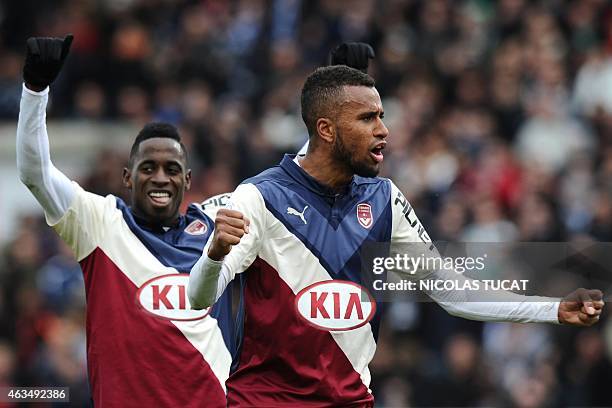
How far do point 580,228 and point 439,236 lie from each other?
4.32 ft

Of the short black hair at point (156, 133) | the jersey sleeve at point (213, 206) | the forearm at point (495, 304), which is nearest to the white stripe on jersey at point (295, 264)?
the forearm at point (495, 304)

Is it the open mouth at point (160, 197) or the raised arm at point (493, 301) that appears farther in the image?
the open mouth at point (160, 197)

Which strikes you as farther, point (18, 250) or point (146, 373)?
point (18, 250)

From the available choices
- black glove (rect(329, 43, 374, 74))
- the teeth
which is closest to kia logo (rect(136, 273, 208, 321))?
the teeth

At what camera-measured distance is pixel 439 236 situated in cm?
1152

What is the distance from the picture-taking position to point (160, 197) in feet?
23.6

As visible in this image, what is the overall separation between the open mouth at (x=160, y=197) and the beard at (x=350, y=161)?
1207 mm

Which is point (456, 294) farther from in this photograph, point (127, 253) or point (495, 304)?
point (127, 253)

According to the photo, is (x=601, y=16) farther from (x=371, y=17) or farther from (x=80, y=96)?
(x=80, y=96)

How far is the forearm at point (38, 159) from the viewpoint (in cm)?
642

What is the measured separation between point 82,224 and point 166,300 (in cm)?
56

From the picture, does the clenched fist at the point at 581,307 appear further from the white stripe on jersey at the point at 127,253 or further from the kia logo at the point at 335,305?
the white stripe on jersey at the point at 127,253

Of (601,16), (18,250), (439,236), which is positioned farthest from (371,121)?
(601,16)

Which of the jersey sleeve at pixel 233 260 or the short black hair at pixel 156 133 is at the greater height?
the short black hair at pixel 156 133
